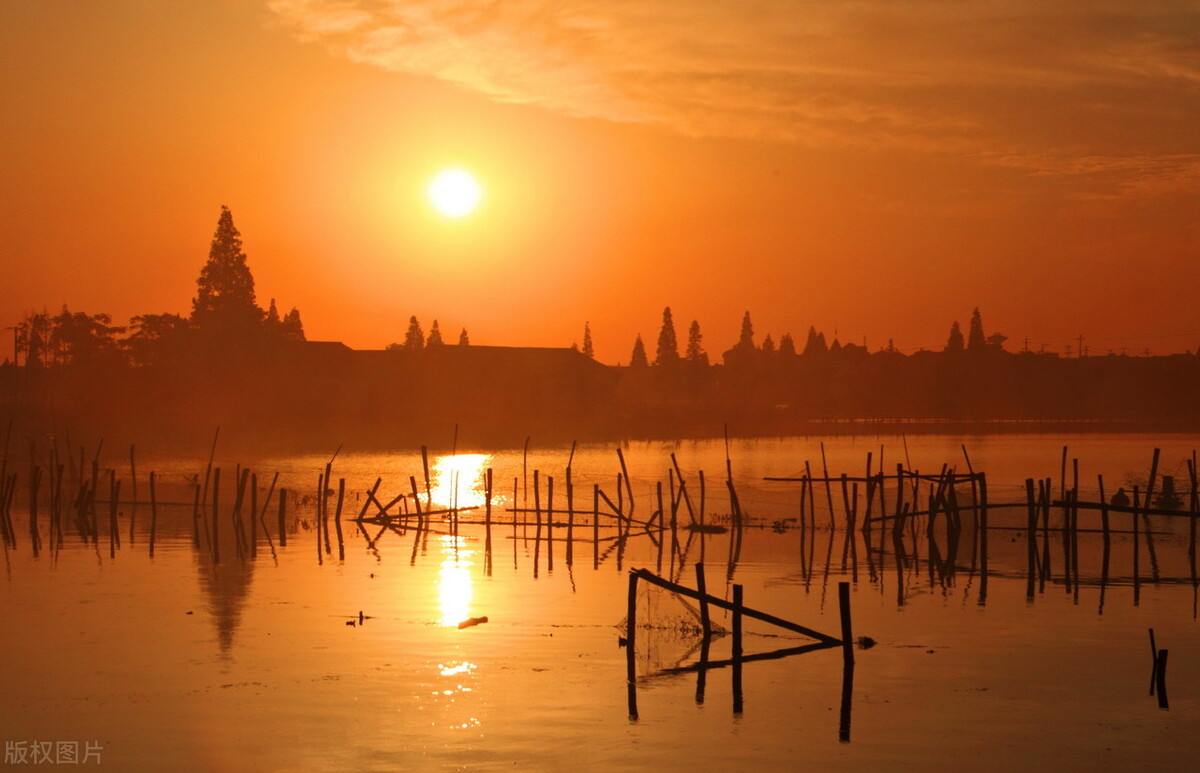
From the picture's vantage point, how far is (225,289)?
3868 inches

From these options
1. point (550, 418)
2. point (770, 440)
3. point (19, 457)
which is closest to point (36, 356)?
point (550, 418)

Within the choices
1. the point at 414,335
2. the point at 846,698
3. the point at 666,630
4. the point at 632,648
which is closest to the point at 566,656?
the point at 632,648

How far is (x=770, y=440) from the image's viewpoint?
120 m

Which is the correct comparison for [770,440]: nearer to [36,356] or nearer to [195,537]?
[36,356]

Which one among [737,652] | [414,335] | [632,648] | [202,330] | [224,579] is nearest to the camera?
[737,652]

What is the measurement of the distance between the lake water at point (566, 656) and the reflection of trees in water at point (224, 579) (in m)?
0.10

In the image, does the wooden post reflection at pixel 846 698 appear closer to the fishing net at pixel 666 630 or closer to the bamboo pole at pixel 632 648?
the fishing net at pixel 666 630

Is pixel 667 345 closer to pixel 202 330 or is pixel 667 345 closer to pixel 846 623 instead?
pixel 202 330

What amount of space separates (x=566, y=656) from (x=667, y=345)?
163 metres

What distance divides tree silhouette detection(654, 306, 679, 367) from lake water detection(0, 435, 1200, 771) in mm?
144137

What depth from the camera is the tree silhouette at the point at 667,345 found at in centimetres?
17988

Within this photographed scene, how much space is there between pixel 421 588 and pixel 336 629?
4.63 metres

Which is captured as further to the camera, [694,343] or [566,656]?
[694,343]

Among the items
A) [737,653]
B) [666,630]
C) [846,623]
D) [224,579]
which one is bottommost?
[224,579]
